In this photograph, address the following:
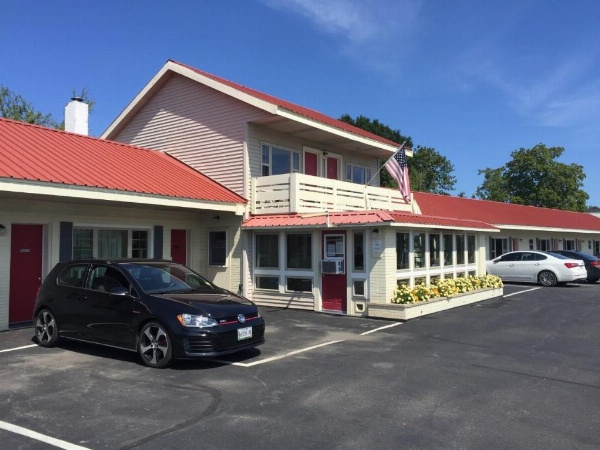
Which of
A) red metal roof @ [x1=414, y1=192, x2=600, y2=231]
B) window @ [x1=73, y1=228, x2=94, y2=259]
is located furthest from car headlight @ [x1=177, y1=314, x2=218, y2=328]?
red metal roof @ [x1=414, y1=192, x2=600, y2=231]

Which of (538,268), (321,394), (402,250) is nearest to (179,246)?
(402,250)

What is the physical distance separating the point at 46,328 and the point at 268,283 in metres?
6.70

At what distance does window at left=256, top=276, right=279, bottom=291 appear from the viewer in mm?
14281

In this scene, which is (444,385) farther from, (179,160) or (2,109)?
(2,109)

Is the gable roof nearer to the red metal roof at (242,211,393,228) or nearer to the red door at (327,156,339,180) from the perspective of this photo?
the red door at (327,156,339,180)

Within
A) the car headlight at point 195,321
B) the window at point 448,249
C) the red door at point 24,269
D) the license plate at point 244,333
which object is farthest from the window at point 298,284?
the car headlight at point 195,321

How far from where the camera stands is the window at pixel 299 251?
44.6 ft

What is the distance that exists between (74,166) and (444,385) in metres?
8.92

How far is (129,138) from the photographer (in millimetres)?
18219

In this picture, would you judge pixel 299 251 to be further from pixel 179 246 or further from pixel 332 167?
pixel 332 167

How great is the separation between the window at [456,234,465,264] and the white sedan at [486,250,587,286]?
6.11 m

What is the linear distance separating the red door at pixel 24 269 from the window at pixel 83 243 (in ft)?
2.97

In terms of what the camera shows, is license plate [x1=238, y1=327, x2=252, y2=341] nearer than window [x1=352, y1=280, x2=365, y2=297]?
Yes

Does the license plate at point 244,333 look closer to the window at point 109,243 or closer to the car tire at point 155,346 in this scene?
the car tire at point 155,346
